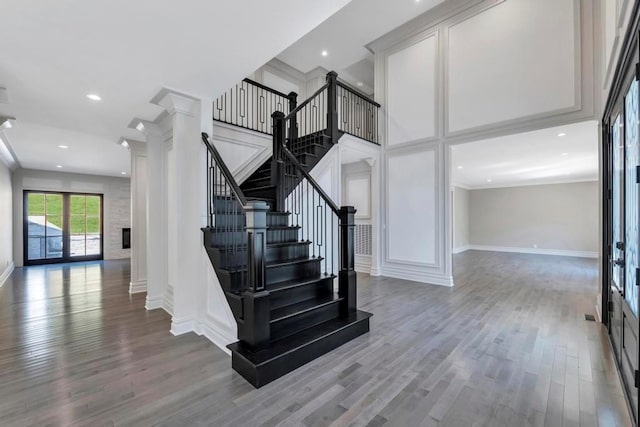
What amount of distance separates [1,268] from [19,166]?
11.1ft

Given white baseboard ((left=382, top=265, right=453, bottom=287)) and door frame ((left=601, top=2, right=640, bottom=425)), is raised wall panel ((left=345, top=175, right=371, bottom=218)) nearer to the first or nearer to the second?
white baseboard ((left=382, top=265, right=453, bottom=287))

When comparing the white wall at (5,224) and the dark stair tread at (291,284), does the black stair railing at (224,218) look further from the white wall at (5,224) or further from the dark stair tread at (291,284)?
the white wall at (5,224)

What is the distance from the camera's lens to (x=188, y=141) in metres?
3.14

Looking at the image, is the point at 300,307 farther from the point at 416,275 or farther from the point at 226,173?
the point at 416,275

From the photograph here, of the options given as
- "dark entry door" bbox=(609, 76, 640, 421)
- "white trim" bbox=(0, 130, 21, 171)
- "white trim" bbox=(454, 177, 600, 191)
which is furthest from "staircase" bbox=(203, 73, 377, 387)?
"white trim" bbox=(454, 177, 600, 191)

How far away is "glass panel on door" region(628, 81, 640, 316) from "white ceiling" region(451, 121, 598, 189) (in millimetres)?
2345

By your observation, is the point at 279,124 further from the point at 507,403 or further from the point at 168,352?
the point at 507,403

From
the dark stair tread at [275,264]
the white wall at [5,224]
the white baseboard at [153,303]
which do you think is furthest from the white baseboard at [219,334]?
the white wall at [5,224]

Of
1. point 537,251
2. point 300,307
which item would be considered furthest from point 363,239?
point 537,251

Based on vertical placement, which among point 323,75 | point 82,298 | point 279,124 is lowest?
point 82,298

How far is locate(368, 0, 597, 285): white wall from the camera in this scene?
393cm

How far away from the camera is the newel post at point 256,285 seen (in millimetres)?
2184

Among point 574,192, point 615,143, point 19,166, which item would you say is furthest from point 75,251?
point 574,192

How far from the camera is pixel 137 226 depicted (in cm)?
470
